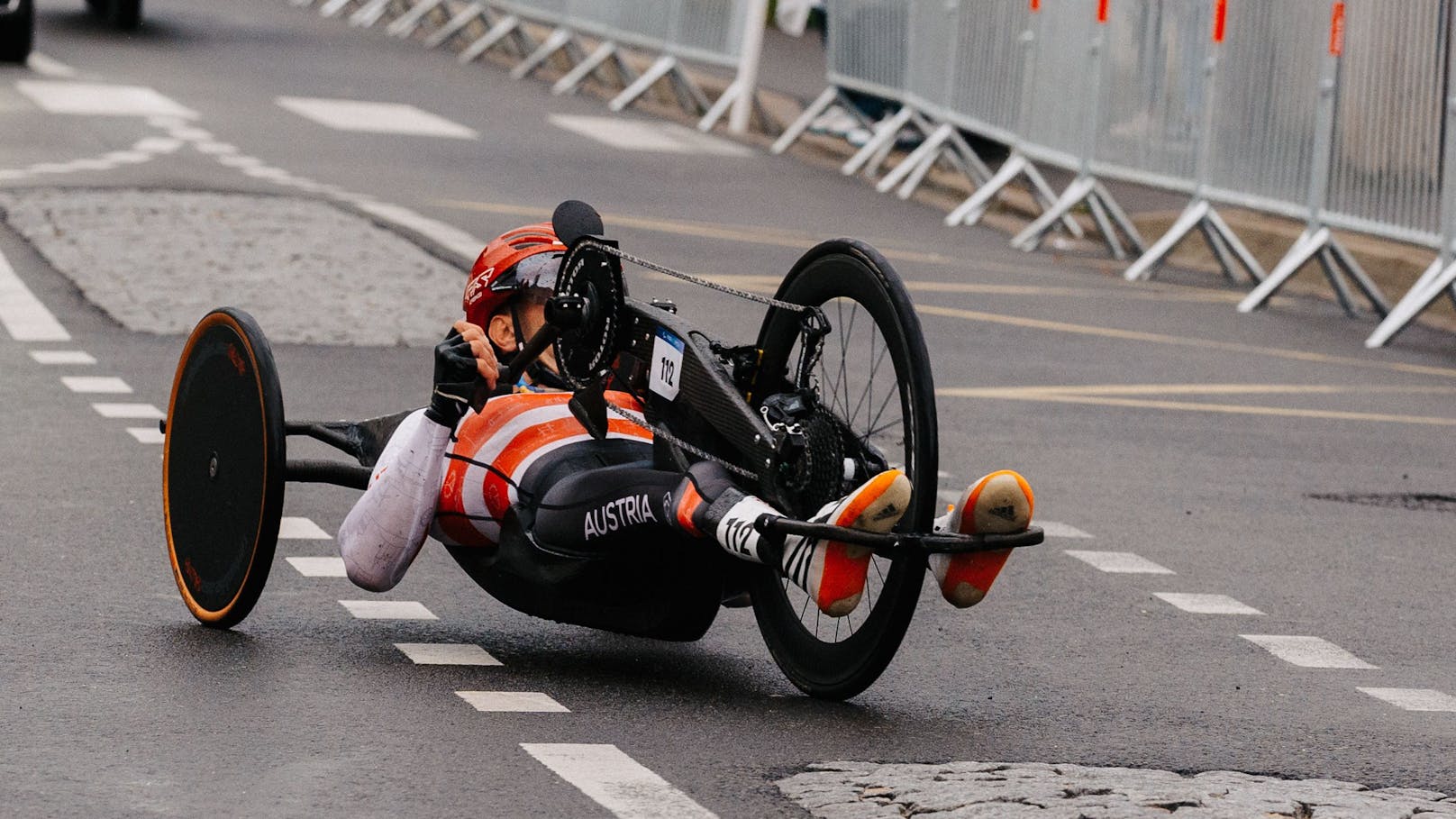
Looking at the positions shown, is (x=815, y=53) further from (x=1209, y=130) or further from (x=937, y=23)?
(x=1209, y=130)

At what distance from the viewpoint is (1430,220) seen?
13.9 m

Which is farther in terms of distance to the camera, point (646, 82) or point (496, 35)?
point (496, 35)

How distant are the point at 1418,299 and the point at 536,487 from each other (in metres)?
8.96

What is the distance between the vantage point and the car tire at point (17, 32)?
22.2 m

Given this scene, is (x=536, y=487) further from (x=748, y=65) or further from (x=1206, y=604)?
(x=748, y=65)

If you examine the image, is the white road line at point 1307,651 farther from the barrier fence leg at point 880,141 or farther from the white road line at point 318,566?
the barrier fence leg at point 880,141

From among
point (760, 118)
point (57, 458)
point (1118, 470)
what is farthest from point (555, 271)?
point (760, 118)

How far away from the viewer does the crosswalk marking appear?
9203mm

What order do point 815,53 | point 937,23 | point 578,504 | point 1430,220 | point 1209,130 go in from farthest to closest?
point 815,53, point 937,23, point 1209,130, point 1430,220, point 578,504

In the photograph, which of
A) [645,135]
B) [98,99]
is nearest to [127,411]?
[98,99]

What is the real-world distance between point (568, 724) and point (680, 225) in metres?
11.0

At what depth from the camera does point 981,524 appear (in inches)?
207

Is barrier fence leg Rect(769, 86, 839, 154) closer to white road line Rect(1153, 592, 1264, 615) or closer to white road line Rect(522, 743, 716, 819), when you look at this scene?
white road line Rect(1153, 592, 1264, 615)

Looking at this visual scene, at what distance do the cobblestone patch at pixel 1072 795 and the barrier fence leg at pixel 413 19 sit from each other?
953 inches
